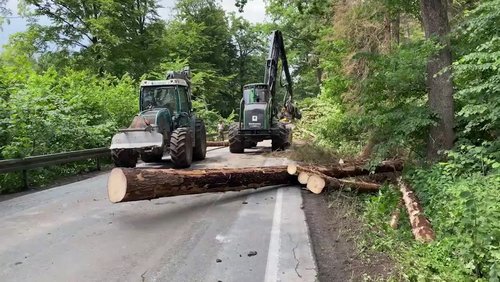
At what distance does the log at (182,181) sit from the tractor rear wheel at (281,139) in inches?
283

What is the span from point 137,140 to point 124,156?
0.71 m

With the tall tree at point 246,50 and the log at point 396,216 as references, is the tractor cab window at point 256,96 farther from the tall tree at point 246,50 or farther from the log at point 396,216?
the tall tree at point 246,50

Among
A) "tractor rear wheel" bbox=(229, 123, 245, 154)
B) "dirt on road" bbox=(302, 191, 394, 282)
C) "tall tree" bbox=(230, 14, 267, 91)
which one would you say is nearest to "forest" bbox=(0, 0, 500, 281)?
"dirt on road" bbox=(302, 191, 394, 282)

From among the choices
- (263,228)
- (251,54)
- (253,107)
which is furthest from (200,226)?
(251,54)

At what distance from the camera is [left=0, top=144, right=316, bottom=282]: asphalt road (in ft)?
15.2

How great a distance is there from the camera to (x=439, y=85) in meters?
8.16

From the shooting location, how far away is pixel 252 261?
4.96 meters

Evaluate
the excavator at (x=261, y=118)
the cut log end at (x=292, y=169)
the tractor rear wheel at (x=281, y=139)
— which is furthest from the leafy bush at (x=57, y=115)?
the cut log end at (x=292, y=169)

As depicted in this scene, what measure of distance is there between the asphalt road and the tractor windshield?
5115 mm

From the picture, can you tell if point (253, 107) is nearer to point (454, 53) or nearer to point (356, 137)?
point (356, 137)

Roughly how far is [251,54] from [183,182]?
54.9 meters

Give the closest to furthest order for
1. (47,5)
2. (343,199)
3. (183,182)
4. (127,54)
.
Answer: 1. (183,182)
2. (343,199)
3. (47,5)
4. (127,54)

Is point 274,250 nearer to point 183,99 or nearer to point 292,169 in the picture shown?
point 292,169

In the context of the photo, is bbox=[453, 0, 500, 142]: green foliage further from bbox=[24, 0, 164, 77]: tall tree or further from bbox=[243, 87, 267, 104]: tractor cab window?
bbox=[24, 0, 164, 77]: tall tree
